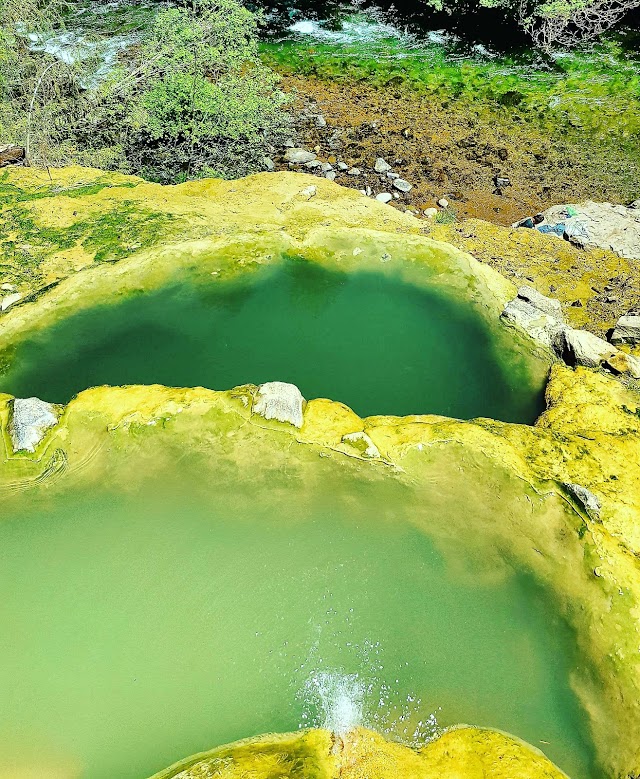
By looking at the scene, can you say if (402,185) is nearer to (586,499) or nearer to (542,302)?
(542,302)

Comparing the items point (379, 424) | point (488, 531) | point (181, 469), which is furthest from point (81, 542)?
point (488, 531)

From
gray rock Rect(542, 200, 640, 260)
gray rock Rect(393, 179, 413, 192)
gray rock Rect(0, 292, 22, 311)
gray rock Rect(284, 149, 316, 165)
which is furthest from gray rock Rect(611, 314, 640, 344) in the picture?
gray rock Rect(0, 292, 22, 311)

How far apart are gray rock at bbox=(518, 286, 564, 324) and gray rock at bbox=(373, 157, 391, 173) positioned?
646 cm

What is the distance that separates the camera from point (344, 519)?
8.38 metres

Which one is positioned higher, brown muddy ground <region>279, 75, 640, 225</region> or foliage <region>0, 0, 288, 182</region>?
foliage <region>0, 0, 288, 182</region>

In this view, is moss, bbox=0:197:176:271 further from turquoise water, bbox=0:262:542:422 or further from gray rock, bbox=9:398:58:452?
gray rock, bbox=9:398:58:452

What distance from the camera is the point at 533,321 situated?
11.2m

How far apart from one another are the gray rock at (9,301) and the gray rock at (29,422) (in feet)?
8.67

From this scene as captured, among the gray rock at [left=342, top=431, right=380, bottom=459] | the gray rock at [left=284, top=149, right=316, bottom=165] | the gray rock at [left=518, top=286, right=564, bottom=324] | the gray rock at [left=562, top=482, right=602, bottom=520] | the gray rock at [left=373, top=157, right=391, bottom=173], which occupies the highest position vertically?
the gray rock at [left=284, top=149, right=316, bottom=165]

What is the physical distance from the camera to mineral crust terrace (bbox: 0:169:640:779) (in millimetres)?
6914

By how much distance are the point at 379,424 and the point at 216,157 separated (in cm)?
977

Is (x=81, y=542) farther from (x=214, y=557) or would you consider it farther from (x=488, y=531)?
(x=488, y=531)

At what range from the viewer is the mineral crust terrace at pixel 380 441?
691 centimetres

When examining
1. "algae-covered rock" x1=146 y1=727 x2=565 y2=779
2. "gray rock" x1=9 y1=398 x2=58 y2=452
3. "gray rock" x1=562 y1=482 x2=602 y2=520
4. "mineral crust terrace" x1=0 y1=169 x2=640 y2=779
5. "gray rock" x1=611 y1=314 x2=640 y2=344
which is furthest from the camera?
"gray rock" x1=611 y1=314 x2=640 y2=344
